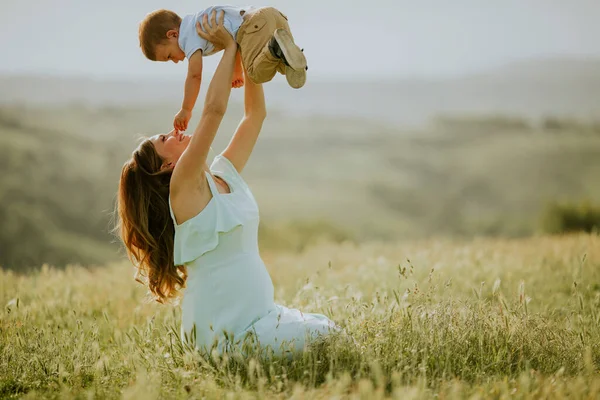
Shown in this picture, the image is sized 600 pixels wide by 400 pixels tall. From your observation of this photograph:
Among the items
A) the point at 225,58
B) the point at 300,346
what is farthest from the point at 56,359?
the point at 225,58

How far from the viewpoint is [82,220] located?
14453 mm

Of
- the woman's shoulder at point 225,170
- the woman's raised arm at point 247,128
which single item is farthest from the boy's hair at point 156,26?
the woman's shoulder at point 225,170

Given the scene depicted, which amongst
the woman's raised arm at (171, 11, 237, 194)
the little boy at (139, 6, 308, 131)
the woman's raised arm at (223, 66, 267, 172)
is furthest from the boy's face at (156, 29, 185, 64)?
the woman's raised arm at (171, 11, 237, 194)

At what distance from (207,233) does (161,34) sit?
69.1 inches

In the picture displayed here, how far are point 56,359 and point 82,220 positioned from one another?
35.7 ft

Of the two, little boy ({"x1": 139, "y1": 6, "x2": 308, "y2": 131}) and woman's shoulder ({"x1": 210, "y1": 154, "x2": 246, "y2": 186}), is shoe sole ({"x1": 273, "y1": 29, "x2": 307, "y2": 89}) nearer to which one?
little boy ({"x1": 139, "y1": 6, "x2": 308, "y2": 131})

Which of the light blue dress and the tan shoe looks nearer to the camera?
the light blue dress

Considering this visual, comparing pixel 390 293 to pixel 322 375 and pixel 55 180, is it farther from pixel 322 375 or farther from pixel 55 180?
pixel 55 180

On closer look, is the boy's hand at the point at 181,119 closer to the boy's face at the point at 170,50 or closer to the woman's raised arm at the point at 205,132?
the woman's raised arm at the point at 205,132

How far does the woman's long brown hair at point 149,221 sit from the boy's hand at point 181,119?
0.22m

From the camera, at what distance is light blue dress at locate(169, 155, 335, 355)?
12.9 ft

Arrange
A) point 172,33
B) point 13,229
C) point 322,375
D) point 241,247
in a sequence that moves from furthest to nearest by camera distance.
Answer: point 13,229
point 172,33
point 241,247
point 322,375

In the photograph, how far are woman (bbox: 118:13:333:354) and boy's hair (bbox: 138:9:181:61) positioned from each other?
506 mm

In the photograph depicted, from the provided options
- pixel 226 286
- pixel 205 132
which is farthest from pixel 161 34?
pixel 226 286
